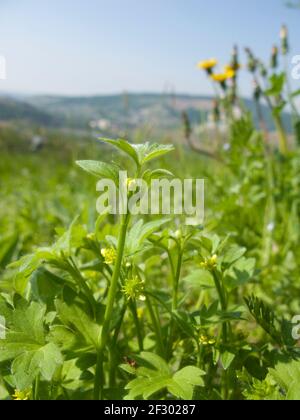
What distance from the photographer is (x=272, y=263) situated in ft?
6.21

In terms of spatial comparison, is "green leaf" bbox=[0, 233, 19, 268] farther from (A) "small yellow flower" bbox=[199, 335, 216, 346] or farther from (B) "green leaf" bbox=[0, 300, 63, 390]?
(A) "small yellow flower" bbox=[199, 335, 216, 346]

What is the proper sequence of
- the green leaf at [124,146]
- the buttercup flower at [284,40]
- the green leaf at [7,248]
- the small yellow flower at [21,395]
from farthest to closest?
the buttercup flower at [284,40], the green leaf at [7,248], the small yellow flower at [21,395], the green leaf at [124,146]

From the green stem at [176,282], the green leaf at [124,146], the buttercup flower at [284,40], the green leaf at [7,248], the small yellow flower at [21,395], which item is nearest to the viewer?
the green leaf at [124,146]

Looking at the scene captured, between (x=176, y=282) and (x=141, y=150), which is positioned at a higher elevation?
(x=141, y=150)

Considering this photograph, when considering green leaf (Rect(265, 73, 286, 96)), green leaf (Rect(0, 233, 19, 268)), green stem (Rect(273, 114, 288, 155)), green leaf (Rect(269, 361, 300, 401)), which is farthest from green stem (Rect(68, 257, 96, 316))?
green stem (Rect(273, 114, 288, 155))

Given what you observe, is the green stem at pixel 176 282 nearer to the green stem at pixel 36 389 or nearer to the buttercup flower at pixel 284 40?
the green stem at pixel 36 389

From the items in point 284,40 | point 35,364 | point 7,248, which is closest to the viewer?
point 35,364

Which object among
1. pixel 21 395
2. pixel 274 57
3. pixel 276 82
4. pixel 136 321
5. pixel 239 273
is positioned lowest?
pixel 21 395

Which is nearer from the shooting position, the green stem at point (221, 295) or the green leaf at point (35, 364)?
the green leaf at point (35, 364)

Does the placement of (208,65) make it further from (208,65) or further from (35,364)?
(35,364)

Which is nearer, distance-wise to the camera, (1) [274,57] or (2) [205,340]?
(2) [205,340]

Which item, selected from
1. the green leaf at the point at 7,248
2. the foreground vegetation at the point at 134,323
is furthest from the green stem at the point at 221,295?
the green leaf at the point at 7,248

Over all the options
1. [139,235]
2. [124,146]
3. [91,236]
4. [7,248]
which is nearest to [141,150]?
[124,146]
